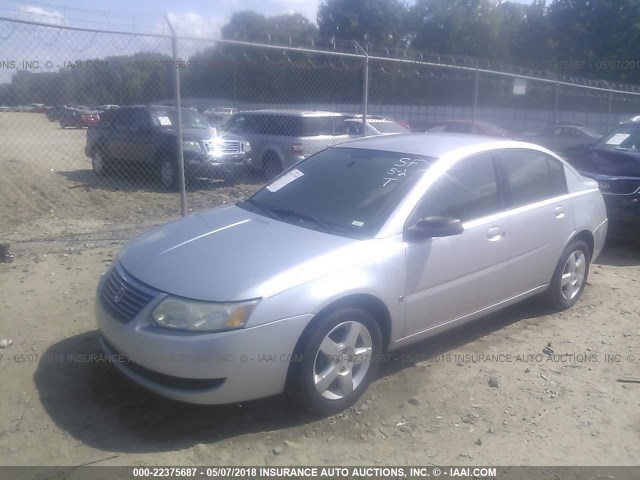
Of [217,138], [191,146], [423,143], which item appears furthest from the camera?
[217,138]

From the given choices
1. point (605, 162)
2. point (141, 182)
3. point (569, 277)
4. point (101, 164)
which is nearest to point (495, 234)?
point (569, 277)

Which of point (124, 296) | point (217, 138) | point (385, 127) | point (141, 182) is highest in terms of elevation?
point (385, 127)

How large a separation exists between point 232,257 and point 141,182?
8629 millimetres

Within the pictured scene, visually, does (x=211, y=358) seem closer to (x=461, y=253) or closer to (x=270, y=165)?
(x=461, y=253)

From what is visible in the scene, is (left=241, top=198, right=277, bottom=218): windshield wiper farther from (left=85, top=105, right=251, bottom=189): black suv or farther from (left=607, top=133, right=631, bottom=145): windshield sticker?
(left=85, top=105, right=251, bottom=189): black suv

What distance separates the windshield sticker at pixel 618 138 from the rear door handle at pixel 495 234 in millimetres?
5066

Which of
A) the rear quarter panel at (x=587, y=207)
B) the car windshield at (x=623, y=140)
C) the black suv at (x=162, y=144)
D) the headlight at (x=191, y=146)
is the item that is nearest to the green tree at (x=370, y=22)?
the black suv at (x=162, y=144)

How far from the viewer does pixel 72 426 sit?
348 cm

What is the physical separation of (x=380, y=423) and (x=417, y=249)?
1.15 m

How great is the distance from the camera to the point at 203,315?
331 centimetres

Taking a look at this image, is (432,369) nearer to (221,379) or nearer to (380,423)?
(380,423)

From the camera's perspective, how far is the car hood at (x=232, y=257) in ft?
11.2

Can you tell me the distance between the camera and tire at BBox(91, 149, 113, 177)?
12531mm

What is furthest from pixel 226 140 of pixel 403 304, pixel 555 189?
pixel 403 304
